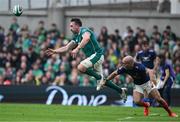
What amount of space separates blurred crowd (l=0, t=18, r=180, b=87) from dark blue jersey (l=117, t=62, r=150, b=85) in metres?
8.81

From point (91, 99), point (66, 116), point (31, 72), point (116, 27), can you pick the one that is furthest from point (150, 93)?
point (116, 27)

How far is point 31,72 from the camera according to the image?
1334 inches

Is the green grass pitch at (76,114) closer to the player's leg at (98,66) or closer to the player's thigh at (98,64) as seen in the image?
the player's leg at (98,66)

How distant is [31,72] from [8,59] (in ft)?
4.91

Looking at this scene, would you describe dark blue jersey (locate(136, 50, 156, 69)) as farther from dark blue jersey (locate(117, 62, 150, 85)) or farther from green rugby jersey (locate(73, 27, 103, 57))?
dark blue jersey (locate(117, 62, 150, 85))

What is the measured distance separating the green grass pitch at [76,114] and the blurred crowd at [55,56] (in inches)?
254

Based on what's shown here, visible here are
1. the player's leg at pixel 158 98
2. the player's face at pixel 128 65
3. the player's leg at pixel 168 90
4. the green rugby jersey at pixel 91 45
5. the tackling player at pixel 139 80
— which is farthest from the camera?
the player's leg at pixel 168 90

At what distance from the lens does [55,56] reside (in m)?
35.1

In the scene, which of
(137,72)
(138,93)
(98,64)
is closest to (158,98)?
(138,93)

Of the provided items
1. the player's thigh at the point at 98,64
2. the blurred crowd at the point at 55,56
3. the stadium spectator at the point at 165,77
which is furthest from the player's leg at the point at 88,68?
the blurred crowd at the point at 55,56

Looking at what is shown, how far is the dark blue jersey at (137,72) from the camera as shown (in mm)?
23469

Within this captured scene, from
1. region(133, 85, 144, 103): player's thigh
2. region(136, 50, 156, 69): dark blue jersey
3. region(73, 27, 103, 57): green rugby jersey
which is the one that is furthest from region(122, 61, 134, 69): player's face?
region(136, 50, 156, 69): dark blue jersey

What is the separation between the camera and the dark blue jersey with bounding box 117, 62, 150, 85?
77.0 feet

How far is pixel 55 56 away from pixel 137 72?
466 inches
